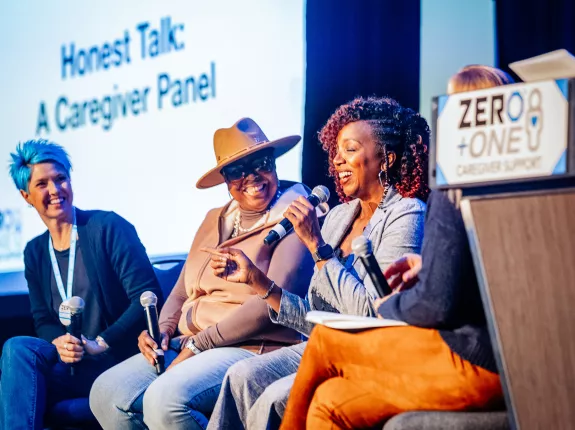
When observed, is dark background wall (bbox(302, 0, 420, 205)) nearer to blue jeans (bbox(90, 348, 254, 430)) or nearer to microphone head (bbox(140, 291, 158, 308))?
microphone head (bbox(140, 291, 158, 308))

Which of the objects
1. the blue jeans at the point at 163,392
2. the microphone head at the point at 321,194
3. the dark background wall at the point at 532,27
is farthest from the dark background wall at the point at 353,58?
the blue jeans at the point at 163,392

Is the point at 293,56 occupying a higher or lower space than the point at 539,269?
higher

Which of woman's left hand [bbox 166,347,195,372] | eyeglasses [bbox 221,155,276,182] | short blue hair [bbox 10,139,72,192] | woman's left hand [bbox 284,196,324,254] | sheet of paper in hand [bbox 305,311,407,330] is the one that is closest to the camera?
sheet of paper in hand [bbox 305,311,407,330]

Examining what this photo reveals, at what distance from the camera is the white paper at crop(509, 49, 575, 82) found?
163 centimetres

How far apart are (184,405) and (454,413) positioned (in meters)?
1.22

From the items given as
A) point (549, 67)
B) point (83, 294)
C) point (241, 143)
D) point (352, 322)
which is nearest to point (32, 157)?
point (83, 294)

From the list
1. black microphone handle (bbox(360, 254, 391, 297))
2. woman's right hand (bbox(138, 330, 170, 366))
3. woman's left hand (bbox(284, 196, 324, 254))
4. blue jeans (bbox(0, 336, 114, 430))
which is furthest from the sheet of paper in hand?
blue jeans (bbox(0, 336, 114, 430))

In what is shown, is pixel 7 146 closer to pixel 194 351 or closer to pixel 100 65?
pixel 100 65

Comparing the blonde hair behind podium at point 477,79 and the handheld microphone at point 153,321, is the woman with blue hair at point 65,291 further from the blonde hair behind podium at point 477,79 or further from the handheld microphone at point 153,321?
the blonde hair behind podium at point 477,79

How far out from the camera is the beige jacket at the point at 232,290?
9.96 feet

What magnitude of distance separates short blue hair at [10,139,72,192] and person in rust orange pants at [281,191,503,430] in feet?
7.13

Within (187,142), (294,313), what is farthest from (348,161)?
(187,142)

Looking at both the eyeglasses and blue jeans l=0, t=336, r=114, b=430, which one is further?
the eyeglasses

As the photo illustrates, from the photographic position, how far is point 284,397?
8.07 ft
